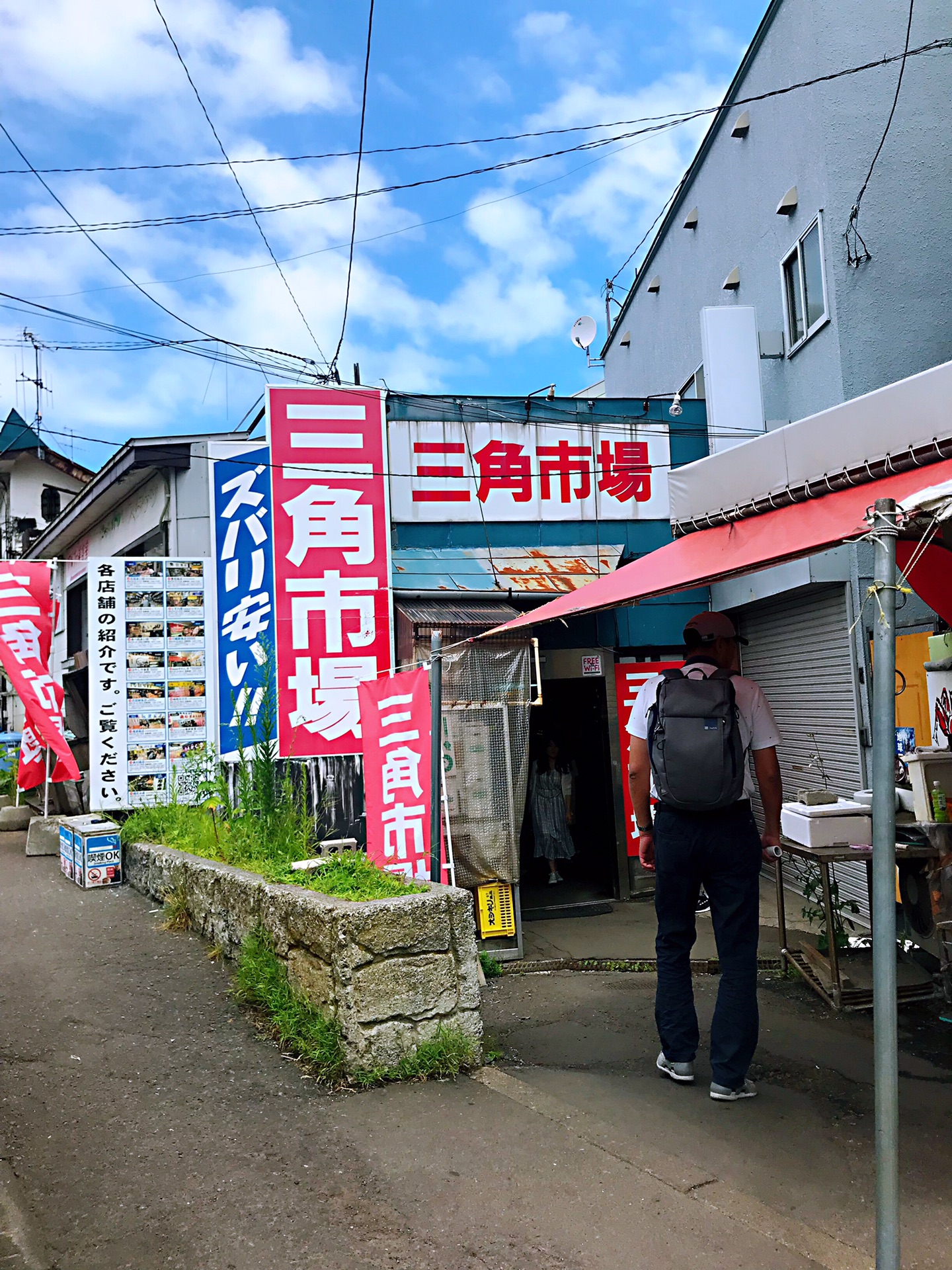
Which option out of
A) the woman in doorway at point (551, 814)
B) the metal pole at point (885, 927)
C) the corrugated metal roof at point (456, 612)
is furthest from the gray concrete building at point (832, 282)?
the metal pole at point (885, 927)

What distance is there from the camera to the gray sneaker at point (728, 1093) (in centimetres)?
433

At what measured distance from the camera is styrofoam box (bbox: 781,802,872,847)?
5924 millimetres

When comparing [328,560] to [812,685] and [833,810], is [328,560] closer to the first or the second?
[812,685]

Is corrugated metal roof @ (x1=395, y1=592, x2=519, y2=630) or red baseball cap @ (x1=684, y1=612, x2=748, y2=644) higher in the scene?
corrugated metal roof @ (x1=395, y1=592, x2=519, y2=630)

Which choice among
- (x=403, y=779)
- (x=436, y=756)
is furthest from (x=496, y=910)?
(x=436, y=756)

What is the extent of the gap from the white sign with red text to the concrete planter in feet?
21.2

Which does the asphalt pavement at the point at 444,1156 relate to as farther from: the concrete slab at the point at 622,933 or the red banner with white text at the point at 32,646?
the red banner with white text at the point at 32,646

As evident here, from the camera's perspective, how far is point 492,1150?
3.77 metres

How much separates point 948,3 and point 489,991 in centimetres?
987

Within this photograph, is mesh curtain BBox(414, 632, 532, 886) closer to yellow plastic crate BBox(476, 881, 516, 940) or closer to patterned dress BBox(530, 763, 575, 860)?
yellow plastic crate BBox(476, 881, 516, 940)

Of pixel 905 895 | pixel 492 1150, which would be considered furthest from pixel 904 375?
pixel 492 1150

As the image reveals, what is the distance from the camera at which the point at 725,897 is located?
4328 millimetres

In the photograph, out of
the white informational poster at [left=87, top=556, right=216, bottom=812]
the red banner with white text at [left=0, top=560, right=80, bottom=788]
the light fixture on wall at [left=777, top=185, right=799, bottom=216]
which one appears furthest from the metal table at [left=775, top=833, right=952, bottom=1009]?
the red banner with white text at [left=0, top=560, right=80, bottom=788]

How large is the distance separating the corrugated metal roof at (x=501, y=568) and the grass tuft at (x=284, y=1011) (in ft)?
16.9
